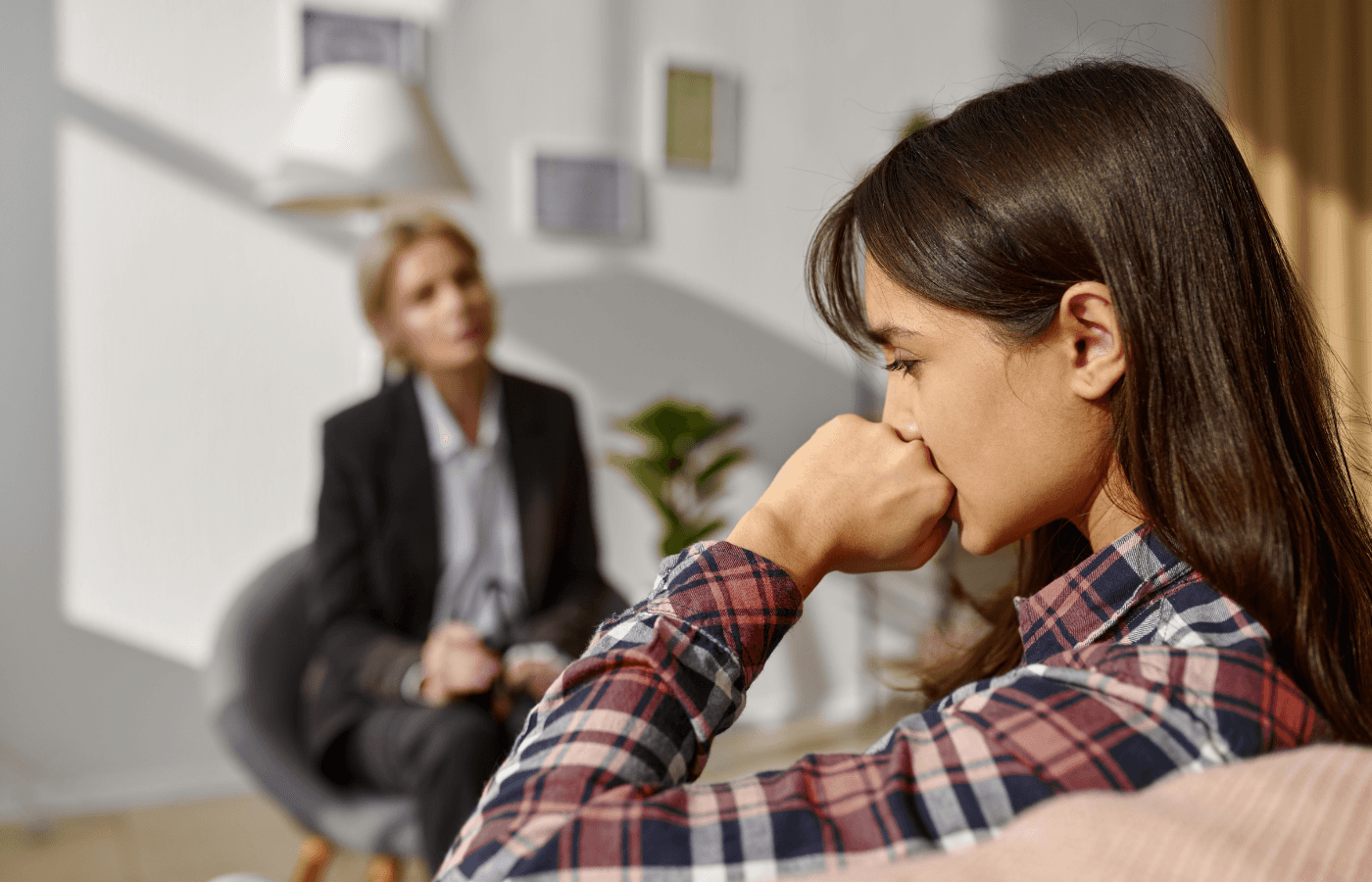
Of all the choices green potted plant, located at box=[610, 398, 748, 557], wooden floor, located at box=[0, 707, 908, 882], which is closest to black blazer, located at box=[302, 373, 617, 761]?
wooden floor, located at box=[0, 707, 908, 882]

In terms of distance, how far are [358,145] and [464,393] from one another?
1.88 feet

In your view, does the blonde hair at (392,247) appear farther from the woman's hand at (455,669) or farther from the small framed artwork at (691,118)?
the small framed artwork at (691,118)

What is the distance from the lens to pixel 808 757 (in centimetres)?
57

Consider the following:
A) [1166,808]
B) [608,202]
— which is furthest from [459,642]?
[608,202]

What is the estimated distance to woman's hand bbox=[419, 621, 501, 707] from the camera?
1.79 meters

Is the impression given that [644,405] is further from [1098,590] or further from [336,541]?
[1098,590]

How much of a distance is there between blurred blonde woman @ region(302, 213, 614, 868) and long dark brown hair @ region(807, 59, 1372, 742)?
53.6 inches

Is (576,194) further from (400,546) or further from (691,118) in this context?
(400,546)

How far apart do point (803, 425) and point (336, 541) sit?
1.93 meters

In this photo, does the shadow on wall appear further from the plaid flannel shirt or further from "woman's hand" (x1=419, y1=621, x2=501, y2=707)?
the plaid flannel shirt

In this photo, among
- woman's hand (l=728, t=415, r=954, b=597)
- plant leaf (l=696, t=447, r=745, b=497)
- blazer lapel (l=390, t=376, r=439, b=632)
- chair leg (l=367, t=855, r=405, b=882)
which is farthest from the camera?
plant leaf (l=696, t=447, r=745, b=497)

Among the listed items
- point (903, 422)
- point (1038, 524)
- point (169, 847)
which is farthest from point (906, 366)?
point (169, 847)

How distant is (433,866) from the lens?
5.47 feet

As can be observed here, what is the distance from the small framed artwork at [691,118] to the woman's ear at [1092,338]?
2.68 meters
